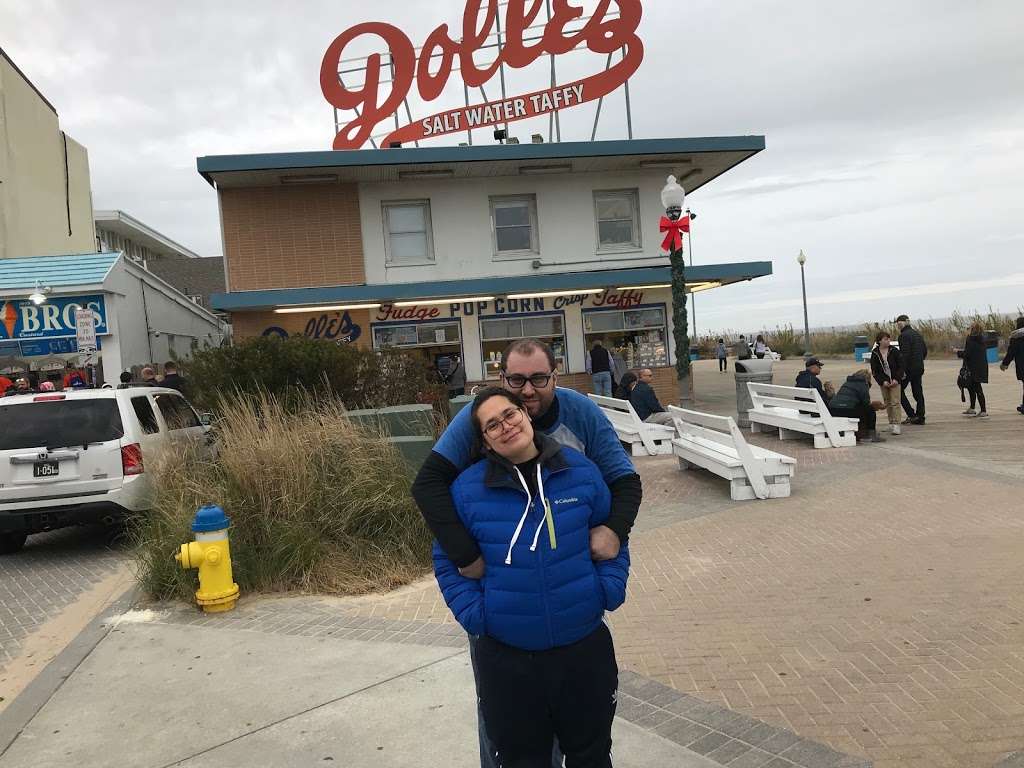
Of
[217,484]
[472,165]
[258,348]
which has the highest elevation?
[472,165]

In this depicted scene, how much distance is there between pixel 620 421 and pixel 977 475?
5.42 meters

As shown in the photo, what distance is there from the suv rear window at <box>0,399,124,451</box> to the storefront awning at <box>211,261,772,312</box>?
9867mm

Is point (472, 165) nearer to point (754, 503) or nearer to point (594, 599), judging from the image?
point (754, 503)

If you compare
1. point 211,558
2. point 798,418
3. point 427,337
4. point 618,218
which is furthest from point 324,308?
point 211,558

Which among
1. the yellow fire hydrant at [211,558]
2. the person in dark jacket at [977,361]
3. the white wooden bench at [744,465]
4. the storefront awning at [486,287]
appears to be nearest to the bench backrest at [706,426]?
the white wooden bench at [744,465]

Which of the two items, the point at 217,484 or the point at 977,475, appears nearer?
the point at 217,484

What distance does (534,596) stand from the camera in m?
2.59

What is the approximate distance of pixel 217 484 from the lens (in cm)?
702

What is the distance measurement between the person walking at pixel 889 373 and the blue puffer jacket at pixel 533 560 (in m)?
11.1

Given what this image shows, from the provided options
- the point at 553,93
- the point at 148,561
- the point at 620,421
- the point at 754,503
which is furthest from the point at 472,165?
the point at 148,561

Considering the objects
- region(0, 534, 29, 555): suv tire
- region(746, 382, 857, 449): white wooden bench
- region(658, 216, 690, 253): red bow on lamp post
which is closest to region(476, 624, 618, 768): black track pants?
region(0, 534, 29, 555): suv tire

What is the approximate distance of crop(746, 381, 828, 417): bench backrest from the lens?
11984mm

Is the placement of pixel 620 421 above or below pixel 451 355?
below

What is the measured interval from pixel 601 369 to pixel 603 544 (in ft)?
54.1
